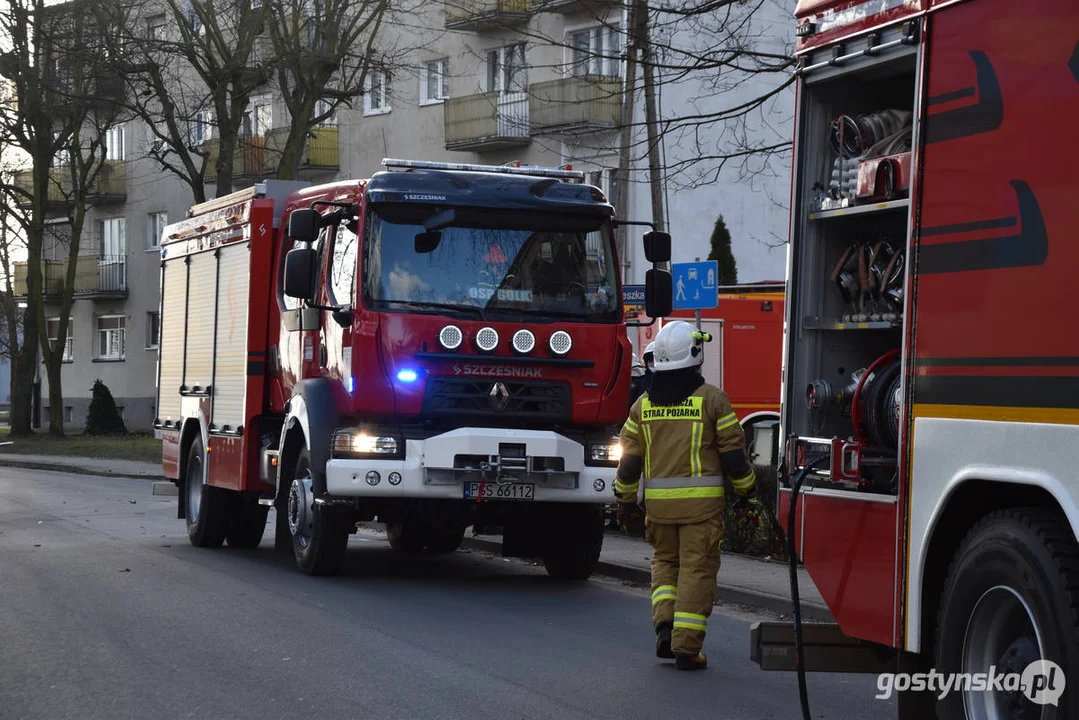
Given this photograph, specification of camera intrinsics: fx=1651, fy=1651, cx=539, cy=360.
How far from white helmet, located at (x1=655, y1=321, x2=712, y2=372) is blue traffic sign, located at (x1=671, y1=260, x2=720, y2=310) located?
289 inches

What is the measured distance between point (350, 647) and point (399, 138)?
3245cm

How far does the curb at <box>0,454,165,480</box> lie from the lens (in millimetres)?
29481

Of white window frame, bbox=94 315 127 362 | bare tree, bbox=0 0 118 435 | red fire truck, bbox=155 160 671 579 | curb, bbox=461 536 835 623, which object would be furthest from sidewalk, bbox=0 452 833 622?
white window frame, bbox=94 315 127 362

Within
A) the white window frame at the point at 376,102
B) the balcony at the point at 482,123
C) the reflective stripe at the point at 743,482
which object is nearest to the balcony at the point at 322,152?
the white window frame at the point at 376,102

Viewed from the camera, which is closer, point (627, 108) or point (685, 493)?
point (685, 493)

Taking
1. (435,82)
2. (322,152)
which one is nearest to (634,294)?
(435,82)

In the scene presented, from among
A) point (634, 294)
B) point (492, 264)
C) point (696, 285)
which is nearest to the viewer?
point (492, 264)

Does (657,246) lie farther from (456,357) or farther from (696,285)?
(696,285)

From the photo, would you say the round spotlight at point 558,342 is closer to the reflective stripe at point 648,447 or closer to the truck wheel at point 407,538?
the reflective stripe at point 648,447

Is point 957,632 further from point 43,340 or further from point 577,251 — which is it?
point 43,340

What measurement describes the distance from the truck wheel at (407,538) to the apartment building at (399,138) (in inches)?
197

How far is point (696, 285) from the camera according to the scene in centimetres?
1647

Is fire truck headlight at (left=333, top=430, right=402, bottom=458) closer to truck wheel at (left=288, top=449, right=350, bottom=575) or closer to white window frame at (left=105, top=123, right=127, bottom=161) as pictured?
truck wheel at (left=288, top=449, right=350, bottom=575)

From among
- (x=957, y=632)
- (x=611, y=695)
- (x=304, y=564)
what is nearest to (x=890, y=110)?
(x=957, y=632)
